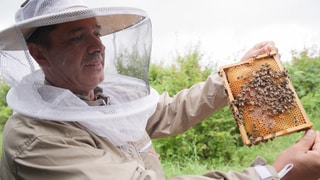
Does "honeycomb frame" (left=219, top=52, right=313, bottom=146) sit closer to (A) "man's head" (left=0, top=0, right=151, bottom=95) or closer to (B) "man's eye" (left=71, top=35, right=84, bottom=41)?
(A) "man's head" (left=0, top=0, right=151, bottom=95)

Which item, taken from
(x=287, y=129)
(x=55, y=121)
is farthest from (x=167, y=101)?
(x=55, y=121)

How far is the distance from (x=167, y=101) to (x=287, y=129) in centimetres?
76

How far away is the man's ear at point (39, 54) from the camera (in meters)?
1.96

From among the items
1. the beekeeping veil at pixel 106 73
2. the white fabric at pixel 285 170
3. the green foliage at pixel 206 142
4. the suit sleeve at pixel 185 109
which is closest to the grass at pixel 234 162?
the green foliage at pixel 206 142

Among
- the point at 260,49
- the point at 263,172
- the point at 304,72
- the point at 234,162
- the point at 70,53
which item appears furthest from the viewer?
the point at 304,72

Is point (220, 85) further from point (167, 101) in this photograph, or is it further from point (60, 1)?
point (60, 1)

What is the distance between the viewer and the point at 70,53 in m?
1.90

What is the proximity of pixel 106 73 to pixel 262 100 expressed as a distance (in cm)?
83

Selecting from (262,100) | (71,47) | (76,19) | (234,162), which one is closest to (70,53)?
(71,47)

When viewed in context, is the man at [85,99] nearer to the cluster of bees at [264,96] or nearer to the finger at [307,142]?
the finger at [307,142]

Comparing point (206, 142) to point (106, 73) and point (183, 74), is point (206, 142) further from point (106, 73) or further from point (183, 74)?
point (106, 73)

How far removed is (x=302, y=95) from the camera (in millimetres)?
6590

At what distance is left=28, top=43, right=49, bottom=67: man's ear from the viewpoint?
1.96 meters

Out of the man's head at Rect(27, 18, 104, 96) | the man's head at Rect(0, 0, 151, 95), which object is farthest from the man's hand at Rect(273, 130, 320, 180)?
the man's head at Rect(27, 18, 104, 96)
